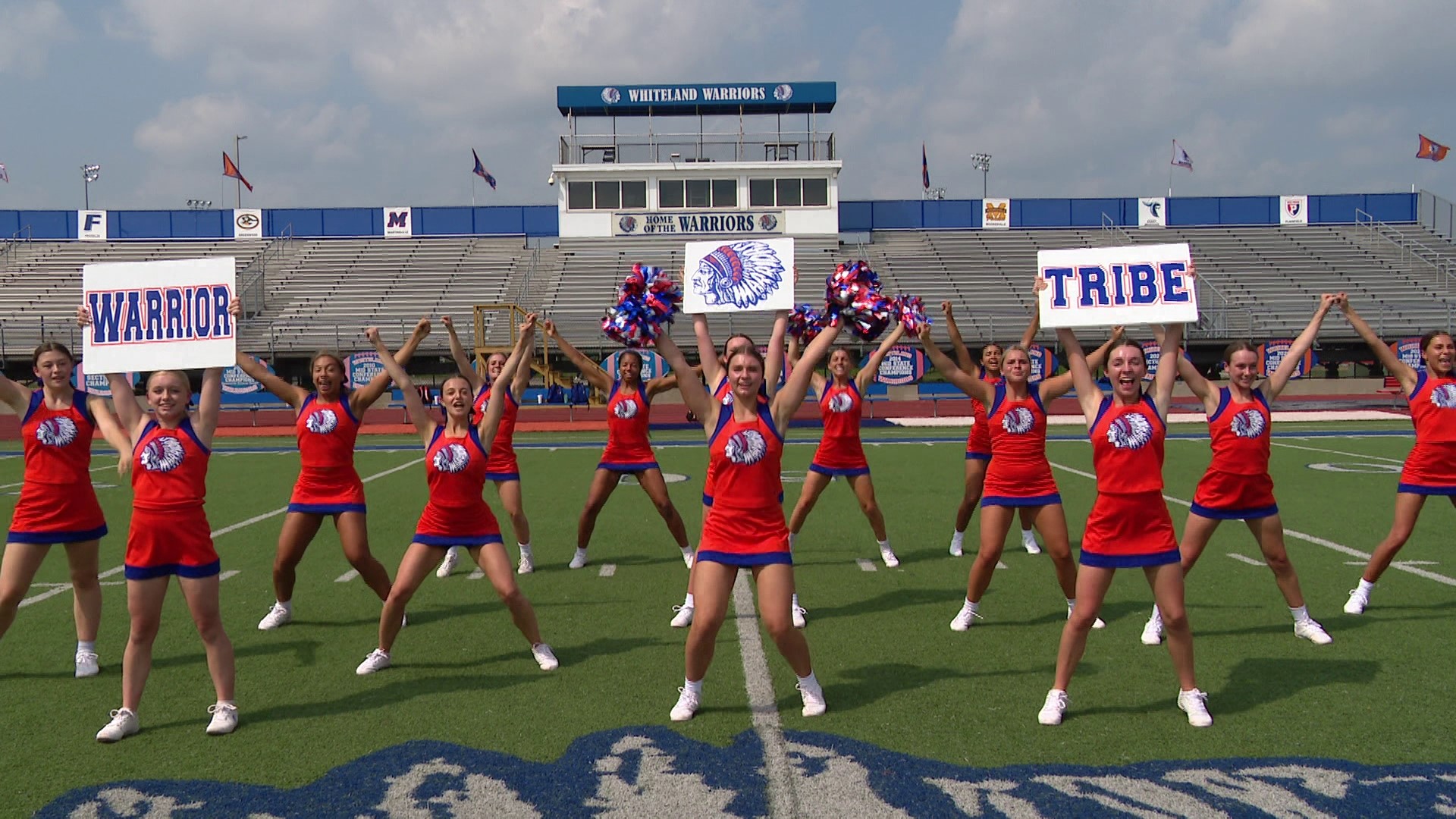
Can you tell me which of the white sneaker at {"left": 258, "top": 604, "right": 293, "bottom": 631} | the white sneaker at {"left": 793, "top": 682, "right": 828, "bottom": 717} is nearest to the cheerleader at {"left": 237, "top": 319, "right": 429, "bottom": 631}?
the white sneaker at {"left": 258, "top": 604, "right": 293, "bottom": 631}

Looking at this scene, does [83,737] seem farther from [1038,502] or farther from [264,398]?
[264,398]

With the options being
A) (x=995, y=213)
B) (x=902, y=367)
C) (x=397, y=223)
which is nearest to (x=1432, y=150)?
(x=995, y=213)

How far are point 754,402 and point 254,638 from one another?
3383 mm

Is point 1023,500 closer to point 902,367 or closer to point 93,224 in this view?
point 902,367

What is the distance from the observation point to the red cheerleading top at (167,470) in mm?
4191

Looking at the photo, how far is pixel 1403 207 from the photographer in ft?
145

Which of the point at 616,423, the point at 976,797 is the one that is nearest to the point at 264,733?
the point at 976,797

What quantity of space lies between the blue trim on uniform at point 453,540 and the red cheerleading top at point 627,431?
2.37 m

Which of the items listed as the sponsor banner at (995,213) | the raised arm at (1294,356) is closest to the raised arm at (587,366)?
the raised arm at (1294,356)

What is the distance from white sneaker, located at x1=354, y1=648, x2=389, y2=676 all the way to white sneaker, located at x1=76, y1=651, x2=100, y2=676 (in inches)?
50.2

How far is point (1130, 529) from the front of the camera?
4234mm

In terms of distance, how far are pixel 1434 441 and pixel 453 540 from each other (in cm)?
555

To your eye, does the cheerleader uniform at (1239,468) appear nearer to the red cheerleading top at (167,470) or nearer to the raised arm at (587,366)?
the raised arm at (587,366)

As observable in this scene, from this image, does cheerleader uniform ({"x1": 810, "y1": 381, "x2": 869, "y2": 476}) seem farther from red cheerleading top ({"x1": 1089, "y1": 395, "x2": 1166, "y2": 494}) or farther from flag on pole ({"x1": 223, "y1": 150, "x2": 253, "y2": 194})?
flag on pole ({"x1": 223, "y1": 150, "x2": 253, "y2": 194})
